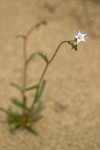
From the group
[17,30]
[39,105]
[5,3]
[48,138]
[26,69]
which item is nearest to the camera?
[48,138]

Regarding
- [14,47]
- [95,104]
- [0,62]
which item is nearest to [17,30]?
[14,47]

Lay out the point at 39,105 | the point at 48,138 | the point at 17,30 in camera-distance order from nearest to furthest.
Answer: the point at 48,138, the point at 39,105, the point at 17,30

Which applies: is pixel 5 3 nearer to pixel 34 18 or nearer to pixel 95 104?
pixel 34 18

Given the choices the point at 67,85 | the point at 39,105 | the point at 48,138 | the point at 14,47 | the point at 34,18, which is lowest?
the point at 48,138

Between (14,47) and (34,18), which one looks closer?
(14,47)

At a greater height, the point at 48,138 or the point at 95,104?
the point at 95,104

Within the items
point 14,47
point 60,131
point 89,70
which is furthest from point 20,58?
point 60,131
